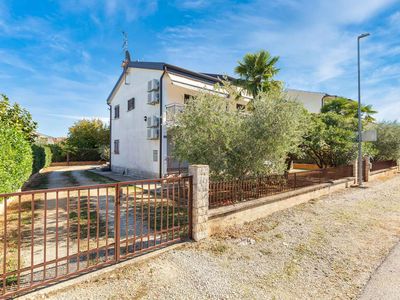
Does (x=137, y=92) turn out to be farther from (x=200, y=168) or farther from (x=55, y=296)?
(x=55, y=296)

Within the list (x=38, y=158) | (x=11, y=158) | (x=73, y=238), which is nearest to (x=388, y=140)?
(x=73, y=238)

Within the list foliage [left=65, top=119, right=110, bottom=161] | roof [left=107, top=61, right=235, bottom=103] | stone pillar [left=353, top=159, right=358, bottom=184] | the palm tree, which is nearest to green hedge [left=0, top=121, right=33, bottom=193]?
roof [left=107, top=61, right=235, bottom=103]

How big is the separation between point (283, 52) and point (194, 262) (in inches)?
530

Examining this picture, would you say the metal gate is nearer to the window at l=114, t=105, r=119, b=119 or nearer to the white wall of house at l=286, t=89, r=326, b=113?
the window at l=114, t=105, r=119, b=119

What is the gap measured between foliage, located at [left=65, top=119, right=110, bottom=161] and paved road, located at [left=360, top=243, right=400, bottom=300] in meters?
31.1

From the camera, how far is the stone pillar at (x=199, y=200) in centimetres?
537

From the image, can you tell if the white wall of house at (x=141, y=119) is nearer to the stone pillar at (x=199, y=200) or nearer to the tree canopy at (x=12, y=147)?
the tree canopy at (x=12, y=147)

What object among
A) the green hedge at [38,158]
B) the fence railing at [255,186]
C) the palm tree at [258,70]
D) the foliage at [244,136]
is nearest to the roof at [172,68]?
the palm tree at [258,70]

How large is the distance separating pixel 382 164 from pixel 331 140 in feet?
38.6

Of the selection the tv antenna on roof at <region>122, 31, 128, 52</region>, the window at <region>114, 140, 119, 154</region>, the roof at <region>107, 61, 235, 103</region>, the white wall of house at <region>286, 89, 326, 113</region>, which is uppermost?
the tv antenna on roof at <region>122, 31, 128, 52</region>

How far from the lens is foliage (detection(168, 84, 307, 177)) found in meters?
7.61

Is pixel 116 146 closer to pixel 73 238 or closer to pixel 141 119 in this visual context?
pixel 141 119

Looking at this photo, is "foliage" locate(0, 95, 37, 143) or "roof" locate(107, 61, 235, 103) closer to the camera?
"foliage" locate(0, 95, 37, 143)

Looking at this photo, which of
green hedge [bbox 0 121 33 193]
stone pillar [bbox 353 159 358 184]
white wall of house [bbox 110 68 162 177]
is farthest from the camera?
white wall of house [bbox 110 68 162 177]
